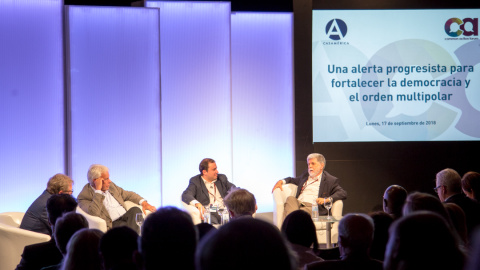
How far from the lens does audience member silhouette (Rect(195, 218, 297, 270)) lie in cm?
92

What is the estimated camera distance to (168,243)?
140 centimetres

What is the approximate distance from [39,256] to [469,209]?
3.20 m

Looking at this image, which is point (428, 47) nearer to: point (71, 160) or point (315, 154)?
point (315, 154)

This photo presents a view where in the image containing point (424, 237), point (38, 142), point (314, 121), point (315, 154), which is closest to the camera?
point (424, 237)

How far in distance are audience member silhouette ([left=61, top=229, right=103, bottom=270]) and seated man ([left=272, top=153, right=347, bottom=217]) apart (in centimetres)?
451

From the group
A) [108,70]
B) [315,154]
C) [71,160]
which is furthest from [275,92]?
[71,160]

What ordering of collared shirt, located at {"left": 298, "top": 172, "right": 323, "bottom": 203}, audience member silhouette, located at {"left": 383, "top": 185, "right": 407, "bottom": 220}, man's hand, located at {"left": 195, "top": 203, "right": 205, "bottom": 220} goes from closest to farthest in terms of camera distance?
audience member silhouette, located at {"left": 383, "top": 185, "right": 407, "bottom": 220}
man's hand, located at {"left": 195, "top": 203, "right": 205, "bottom": 220}
collared shirt, located at {"left": 298, "top": 172, "right": 323, "bottom": 203}

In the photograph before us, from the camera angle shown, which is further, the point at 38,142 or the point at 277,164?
the point at 277,164

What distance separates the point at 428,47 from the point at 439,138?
1.22 meters

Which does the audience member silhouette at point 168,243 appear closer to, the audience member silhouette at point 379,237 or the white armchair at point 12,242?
the audience member silhouette at point 379,237

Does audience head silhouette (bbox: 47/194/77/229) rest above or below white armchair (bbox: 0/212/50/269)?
above

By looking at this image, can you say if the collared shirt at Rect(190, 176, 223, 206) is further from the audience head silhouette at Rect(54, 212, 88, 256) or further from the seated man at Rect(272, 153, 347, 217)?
the audience head silhouette at Rect(54, 212, 88, 256)

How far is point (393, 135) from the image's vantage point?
7.46 metres

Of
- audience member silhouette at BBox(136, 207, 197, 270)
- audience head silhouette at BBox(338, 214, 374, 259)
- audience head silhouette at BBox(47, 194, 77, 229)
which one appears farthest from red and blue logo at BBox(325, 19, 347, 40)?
audience member silhouette at BBox(136, 207, 197, 270)
